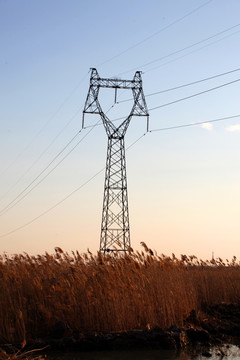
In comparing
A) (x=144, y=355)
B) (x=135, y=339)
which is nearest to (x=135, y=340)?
(x=135, y=339)

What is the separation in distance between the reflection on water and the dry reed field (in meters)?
0.74

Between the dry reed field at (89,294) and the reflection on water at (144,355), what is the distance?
741 millimetres

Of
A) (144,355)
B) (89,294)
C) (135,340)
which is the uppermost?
(89,294)

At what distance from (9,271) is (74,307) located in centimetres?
189

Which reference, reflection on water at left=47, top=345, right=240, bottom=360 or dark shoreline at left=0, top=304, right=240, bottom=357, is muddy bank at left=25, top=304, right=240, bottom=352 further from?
reflection on water at left=47, top=345, right=240, bottom=360

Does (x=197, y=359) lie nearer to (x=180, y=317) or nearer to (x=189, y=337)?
(x=189, y=337)

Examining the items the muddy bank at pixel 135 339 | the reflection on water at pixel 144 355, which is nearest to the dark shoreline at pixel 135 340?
the muddy bank at pixel 135 339

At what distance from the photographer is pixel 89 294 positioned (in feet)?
37.0

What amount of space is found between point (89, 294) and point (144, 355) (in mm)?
1777

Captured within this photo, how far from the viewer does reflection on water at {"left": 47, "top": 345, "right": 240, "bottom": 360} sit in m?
10.1

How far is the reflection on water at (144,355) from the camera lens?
1006cm

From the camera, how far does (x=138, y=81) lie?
2995 centimetres

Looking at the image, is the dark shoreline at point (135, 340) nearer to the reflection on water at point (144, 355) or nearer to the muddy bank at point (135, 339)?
the muddy bank at point (135, 339)

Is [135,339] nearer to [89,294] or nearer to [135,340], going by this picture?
[135,340]
